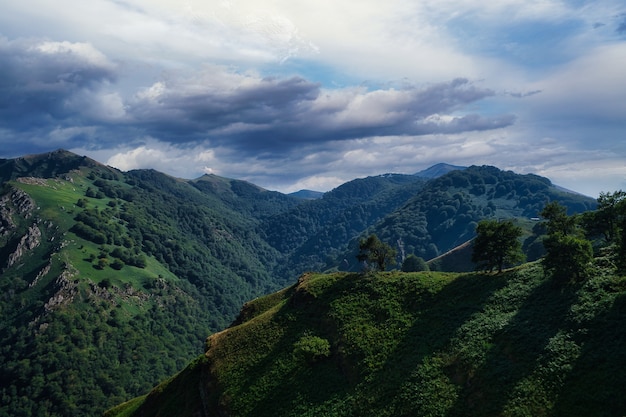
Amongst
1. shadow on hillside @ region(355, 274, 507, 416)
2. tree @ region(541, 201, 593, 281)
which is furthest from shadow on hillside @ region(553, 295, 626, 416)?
shadow on hillside @ region(355, 274, 507, 416)

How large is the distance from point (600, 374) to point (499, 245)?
33.0 m

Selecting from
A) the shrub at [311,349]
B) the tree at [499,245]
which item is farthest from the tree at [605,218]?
the shrub at [311,349]

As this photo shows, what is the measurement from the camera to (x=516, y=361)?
5153 cm

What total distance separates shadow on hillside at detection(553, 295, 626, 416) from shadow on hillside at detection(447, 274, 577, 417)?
1.67m

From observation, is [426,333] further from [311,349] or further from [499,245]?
[499,245]

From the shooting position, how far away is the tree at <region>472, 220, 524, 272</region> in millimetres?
74875

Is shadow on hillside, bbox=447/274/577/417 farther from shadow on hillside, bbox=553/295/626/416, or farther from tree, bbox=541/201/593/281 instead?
tree, bbox=541/201/593/281

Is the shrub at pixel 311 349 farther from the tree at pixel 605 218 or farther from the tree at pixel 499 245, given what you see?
the tree at pixel 605 218

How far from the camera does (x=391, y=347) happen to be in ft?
212

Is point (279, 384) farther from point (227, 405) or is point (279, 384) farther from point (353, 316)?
point (353, 316)

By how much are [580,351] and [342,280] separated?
→ 4580 cm

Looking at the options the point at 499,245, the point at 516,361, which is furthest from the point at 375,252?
the point at 516,361

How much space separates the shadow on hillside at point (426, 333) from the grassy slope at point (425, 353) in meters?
0.18

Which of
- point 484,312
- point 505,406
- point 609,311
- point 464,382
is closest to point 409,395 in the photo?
point 464,382
